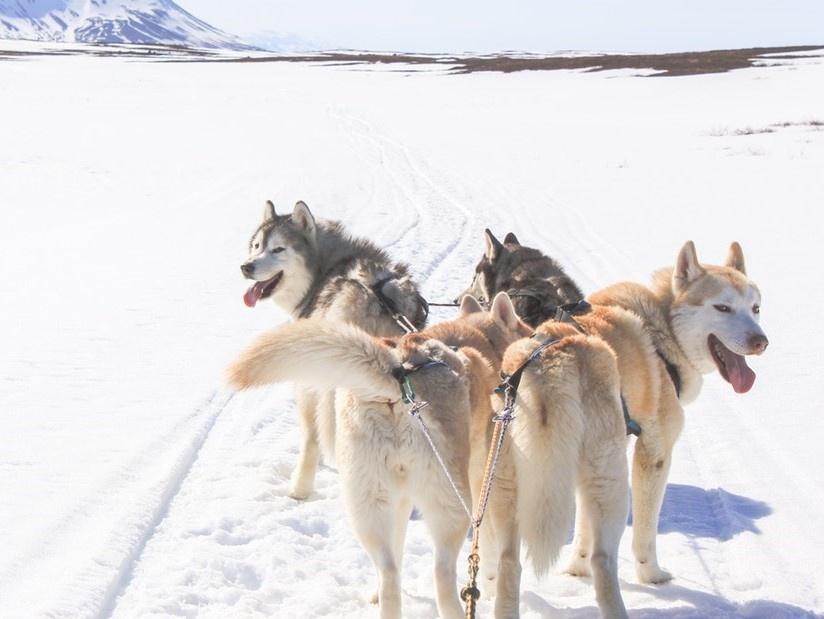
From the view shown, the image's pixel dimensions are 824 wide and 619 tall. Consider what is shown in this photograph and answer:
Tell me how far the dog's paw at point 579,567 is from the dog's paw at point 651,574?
0.23 metres

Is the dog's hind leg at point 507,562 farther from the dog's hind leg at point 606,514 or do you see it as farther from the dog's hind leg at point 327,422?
the dog's hind leg at point 327,422

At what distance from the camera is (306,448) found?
4910 mm

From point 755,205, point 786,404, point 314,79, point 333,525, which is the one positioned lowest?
point 314,79

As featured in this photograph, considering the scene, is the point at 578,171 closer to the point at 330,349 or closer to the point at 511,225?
the point at 511,225

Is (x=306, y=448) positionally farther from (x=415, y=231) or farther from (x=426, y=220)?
(x=426, y=220)

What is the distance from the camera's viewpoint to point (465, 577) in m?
3.96

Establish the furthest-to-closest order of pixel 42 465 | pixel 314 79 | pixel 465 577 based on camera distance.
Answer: pixel 314 79 < pixel 42 465 < pixel 465 577

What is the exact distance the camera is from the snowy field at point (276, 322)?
3885 millimetres

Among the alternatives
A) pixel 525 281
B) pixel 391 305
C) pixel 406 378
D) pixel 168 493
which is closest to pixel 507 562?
pixel 406 378

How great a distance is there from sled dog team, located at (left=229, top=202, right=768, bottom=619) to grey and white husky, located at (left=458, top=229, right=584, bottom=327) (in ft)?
2.60

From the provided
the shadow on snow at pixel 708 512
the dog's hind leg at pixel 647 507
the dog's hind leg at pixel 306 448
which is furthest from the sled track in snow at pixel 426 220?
the dog's hind leg at pixel 647 507

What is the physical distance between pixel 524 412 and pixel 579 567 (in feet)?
3.56

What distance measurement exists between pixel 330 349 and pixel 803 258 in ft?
33.1

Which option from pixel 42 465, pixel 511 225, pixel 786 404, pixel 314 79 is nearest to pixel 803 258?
pixel 511 225
